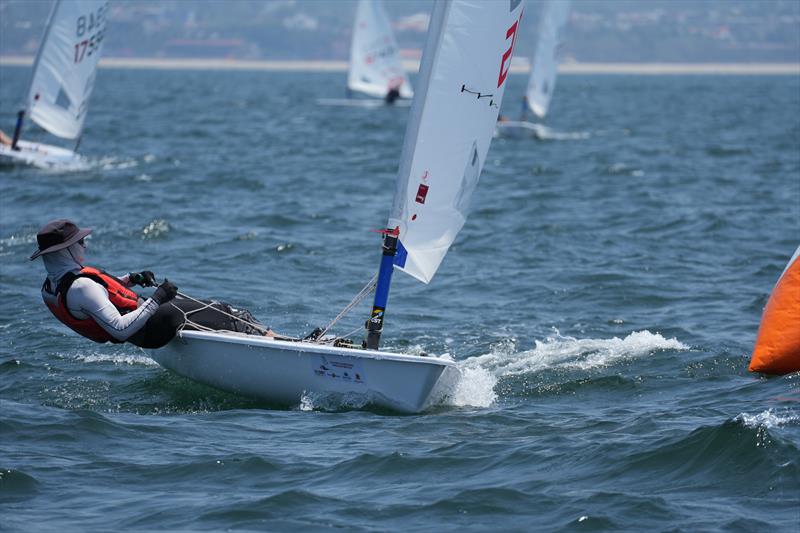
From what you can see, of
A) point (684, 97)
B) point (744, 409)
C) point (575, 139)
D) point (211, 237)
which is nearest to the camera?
point (744, 409)

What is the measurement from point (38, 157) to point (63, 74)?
4.41 ft

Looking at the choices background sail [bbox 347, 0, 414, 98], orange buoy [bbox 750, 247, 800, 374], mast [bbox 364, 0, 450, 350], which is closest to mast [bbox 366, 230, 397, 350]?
mast [bbox 364, 0, 450, 350]

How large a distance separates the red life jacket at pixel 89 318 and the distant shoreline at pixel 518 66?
119m

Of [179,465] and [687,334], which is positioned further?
[687,334]

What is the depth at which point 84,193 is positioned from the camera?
55.4 feet

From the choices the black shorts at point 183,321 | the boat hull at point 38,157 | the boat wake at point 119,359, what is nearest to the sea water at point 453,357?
the boat wake at point 119,359

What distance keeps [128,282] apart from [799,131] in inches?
1086

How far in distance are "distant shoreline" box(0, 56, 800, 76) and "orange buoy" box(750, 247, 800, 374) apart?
4662 inches

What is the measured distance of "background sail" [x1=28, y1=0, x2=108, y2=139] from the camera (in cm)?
1873

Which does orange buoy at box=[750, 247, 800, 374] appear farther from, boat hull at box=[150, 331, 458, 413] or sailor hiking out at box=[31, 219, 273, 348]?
sailor hiking out at box=[31, 219, 273, 348]

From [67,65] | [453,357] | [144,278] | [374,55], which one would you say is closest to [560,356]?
[453,357]

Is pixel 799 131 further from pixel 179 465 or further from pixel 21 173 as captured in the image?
pixel 179 465

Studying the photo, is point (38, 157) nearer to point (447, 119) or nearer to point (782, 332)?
point (447, 119)

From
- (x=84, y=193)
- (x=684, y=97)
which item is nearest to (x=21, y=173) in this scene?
(x=84, y=193)
